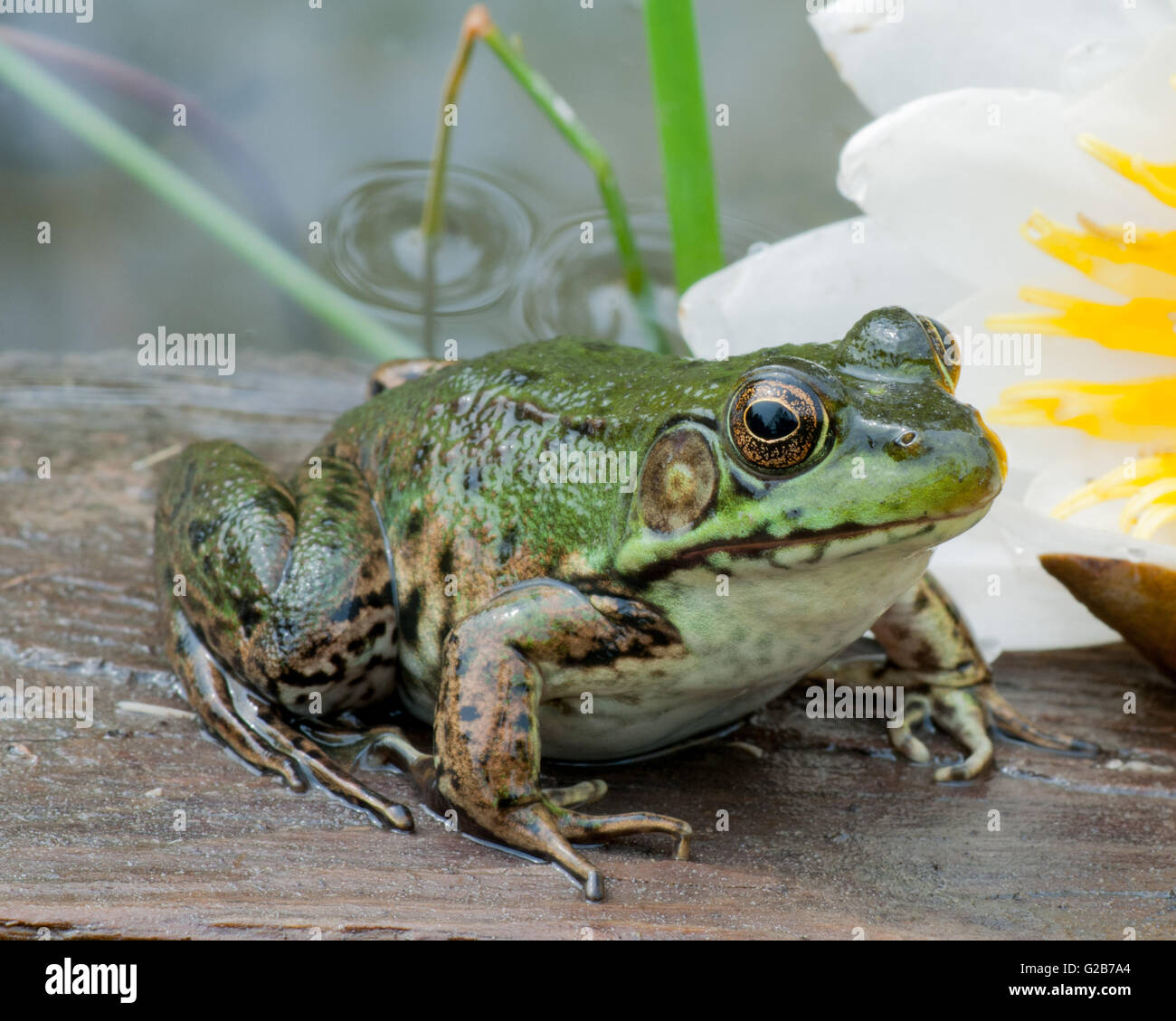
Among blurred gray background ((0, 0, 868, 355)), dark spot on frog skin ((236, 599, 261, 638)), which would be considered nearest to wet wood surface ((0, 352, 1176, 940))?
dark spot on frog skin ((236, 599, 261, 638))

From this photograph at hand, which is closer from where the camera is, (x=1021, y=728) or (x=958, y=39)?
(x=958, y=39)

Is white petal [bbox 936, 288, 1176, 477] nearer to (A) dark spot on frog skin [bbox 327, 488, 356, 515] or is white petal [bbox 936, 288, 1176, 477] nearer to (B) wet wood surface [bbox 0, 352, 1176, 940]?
(B) wet wood surface [bbox 0, 352, 1176, 940]

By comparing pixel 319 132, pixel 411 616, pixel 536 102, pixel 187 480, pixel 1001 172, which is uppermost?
pixel 319 132

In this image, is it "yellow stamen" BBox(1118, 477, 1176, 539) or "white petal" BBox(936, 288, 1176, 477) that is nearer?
"yellow stamen" BBox(1118, 477, 1176, 539)

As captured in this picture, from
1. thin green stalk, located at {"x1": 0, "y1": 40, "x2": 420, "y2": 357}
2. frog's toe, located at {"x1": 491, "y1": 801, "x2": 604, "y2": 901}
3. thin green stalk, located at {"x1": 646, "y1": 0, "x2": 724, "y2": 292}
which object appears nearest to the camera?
frog's toe, located at {"x1": 491, "y1": 801, "x2": 604, "y2": 901}

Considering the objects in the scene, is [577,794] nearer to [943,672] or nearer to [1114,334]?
[943,672]

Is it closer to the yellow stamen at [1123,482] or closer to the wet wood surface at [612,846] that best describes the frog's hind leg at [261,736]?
the wet wood surface at [612,846]

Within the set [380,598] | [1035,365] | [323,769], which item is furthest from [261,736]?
[1035,365]
